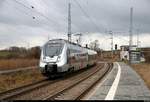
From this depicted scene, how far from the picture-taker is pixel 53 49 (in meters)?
28.9

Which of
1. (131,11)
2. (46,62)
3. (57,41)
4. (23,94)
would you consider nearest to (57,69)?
(46,62)

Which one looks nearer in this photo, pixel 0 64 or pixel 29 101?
pixel 29 101

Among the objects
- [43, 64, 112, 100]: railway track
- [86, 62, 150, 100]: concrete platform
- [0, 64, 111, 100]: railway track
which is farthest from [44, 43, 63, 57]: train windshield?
[86, 62, 150, 100]: concrete platform

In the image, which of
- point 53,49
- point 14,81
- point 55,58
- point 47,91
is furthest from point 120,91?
point 14,81

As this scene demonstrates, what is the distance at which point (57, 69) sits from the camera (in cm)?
2803

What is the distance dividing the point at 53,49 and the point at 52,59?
1.07m

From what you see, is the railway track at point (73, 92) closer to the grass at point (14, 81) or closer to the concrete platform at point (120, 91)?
the concrete platform at point (120, 91)

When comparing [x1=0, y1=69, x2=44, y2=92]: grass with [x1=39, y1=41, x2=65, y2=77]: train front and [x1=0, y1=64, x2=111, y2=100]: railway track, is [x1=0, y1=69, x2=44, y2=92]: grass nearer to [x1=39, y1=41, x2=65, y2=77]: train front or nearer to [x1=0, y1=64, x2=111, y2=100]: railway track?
[x1=0, y1=64, x2=111, y2=100]: railway track

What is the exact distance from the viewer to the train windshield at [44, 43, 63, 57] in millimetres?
28616

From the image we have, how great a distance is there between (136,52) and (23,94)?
76.9m

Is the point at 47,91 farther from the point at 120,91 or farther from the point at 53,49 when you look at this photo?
the point at 53,49

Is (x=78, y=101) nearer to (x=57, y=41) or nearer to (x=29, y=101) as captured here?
(x=29, y=101)

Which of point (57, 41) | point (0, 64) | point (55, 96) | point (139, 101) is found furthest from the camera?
point (0, 64)

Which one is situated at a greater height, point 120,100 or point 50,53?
point 50,53
